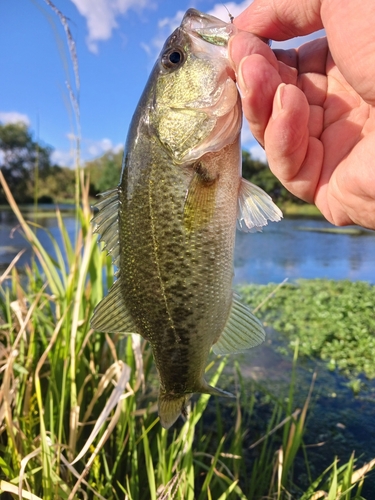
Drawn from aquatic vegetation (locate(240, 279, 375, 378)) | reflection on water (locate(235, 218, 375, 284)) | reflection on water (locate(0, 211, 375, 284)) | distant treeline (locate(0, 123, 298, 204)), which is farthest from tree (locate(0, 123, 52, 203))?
aquatic vegetation (locate(240, 279, 375, 378))

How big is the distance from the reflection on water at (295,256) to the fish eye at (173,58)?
6503 millimetres

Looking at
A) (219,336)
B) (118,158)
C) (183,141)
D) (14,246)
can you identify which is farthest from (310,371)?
(118,158)

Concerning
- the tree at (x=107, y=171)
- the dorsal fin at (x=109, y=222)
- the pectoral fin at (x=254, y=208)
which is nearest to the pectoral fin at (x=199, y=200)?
Result: the pectoral fin at (x=254, y=208)

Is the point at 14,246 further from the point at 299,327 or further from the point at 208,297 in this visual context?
the point at 208,297

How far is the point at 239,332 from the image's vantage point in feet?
5.72

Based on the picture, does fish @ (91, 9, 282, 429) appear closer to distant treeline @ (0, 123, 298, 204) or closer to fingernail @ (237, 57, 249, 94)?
fingernail @ (237, 57, 249, 94)

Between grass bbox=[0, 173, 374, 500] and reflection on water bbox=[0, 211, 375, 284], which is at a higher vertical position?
reflection on water bbox=[0, 211, 375, 284]

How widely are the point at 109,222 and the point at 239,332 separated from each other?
725mm

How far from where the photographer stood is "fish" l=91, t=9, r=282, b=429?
1.58 meters

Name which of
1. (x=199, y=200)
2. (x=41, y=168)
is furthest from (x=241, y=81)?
(x=41, y=168)

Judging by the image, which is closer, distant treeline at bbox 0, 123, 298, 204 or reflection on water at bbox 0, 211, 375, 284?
reflection on water at bbox 0, 211, 375, 284

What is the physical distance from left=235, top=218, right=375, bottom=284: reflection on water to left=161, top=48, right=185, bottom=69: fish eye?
19.1ft

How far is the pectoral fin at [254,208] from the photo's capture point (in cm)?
167

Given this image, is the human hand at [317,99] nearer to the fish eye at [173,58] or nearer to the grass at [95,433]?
the fish eye at [173,58]
